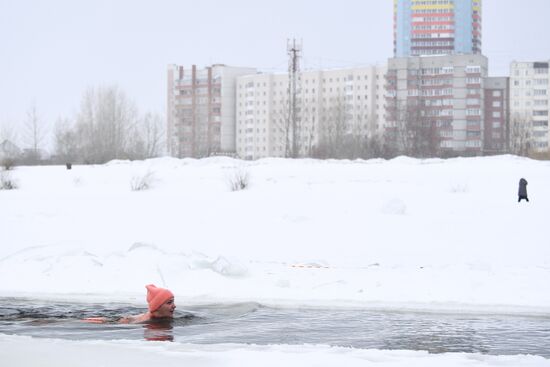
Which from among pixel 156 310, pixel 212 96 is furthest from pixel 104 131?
pixel 156 310

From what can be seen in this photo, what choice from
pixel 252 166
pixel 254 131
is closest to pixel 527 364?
pixel 252 166

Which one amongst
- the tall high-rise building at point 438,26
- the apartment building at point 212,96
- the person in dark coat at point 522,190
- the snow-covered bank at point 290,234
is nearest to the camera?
the snow-covered bank at point 290,234

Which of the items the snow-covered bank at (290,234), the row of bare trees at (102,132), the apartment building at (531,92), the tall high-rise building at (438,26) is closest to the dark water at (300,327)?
the snow-covered bank at (290,234)

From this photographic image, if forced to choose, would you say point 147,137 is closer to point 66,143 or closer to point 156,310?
point 66,143

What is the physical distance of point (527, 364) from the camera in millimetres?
8758

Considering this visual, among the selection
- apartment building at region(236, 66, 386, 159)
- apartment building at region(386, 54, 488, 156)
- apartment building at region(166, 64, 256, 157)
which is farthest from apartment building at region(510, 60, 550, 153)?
apartment building at region(166, 64, 256, 157)

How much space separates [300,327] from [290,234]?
43.2 feet

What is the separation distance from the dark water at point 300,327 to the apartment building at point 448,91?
101069 mm

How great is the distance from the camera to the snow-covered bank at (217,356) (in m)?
8.56

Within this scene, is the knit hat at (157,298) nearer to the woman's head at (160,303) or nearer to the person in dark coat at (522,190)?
the woman's head at (160,303)

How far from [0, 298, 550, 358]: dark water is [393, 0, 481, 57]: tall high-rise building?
14997 centimetres

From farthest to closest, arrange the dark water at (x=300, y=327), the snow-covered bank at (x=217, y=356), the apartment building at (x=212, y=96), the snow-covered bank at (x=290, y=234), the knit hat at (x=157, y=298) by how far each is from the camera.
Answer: the apartment building at (x=212, y=96) → the snow-covered bank at (x=290, y=234) → the knit hat at (x=157, y=298) → the dark water at (x=300, y=327) → the snow-covered bank at (x=217, y=356)

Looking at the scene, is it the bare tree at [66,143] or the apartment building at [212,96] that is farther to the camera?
the apartment building at [212,96]

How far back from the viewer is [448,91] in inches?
4616
